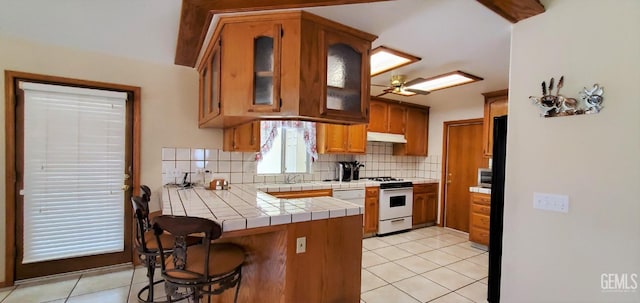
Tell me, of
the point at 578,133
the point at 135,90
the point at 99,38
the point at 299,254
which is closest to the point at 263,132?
the point at 135,90

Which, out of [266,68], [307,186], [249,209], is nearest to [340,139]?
[307,186]

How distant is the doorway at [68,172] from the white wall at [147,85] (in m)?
0.07

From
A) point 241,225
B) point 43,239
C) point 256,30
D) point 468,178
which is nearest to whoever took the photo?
point 241,225

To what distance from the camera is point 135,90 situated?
2957 millimetres

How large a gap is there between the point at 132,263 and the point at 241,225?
2.25 m

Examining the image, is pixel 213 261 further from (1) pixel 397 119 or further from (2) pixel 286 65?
(1) pixel 397 119

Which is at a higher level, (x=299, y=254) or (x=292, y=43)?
(x=292, y=43)

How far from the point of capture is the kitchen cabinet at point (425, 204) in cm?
484

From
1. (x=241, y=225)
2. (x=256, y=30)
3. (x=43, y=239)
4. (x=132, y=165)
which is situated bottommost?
(x=43, y=239)

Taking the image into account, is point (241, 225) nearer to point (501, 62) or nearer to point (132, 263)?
point (132, 263)

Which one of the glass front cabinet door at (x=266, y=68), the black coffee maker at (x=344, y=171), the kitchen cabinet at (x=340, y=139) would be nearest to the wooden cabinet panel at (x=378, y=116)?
the kitchen cabinet at (x=340, y=139)

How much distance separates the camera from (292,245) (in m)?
1.79

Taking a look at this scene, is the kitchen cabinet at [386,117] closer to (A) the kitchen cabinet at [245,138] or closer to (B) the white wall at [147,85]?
(A) the kitchen cabinet at [245,138]

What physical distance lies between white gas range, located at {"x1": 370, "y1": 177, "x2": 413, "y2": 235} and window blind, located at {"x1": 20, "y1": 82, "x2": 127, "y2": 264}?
3406 millimetres
